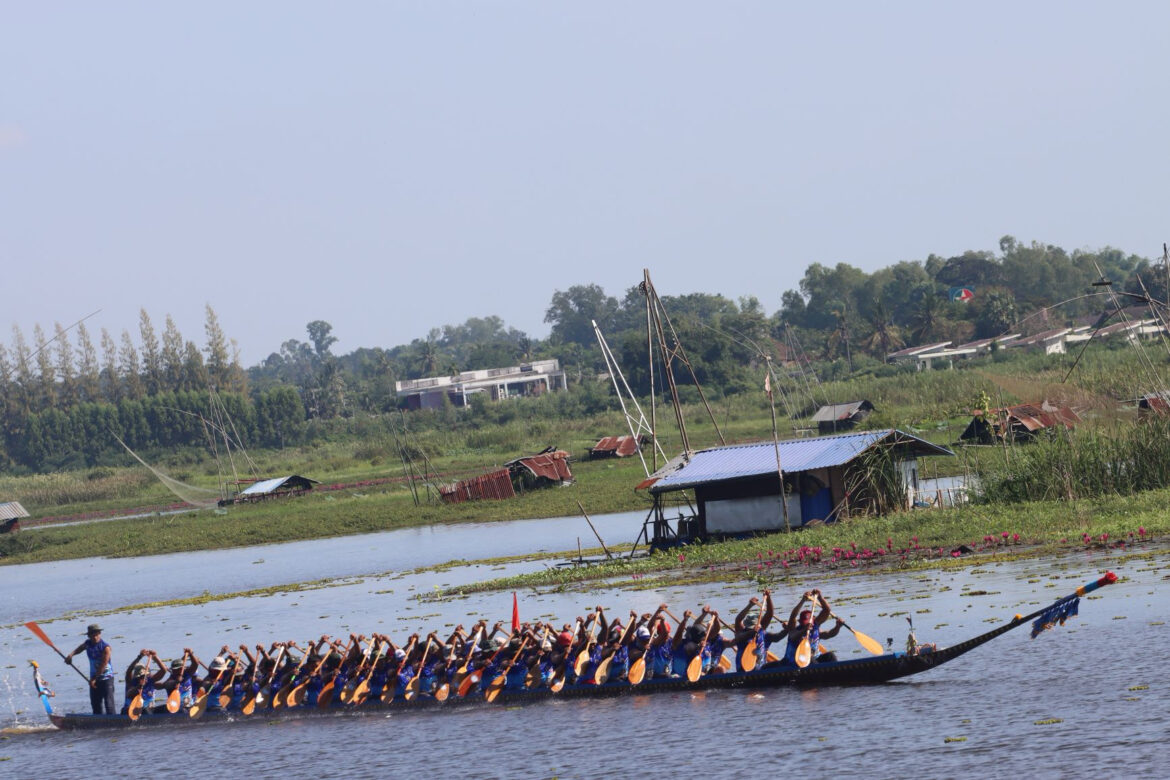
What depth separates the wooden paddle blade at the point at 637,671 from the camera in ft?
79.9

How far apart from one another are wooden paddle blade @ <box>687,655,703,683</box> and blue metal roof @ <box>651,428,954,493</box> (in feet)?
57.4

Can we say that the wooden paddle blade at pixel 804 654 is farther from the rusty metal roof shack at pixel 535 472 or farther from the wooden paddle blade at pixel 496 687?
the rusty metal roof shack at pixel 535 472

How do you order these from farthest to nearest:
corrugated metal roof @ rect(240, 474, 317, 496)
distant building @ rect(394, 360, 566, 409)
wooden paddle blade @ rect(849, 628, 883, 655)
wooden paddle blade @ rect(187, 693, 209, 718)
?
distant building @ rect(394, 360, 566, 409) → corrugated metal roof @ rect(240, 474, 317, 496) → wooden paddle blade @ rect(187, 693, 209, 718) → wooden paddle blade @ rect(849, 628, 883, 655)

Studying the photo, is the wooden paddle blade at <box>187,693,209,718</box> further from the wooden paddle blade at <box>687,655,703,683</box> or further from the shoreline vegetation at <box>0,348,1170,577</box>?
the shoreline vegetation at <box>0,348,1170,577</box>

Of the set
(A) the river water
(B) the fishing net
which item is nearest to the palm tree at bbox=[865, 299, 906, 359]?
(B) the fishing net

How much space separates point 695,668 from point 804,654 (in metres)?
2.10

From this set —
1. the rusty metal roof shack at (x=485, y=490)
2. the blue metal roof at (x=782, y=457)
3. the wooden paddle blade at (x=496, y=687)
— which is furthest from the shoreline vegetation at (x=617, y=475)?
the wooden paddle blade at (x=496, y=687)

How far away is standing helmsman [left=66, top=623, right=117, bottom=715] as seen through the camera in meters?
28.9

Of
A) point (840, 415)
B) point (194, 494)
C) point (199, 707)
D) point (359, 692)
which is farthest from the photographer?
point (194, 494)

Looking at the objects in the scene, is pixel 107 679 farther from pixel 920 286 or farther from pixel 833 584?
pixel 920 286

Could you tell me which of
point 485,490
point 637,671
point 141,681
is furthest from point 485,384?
point 637,671

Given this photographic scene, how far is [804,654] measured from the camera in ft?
74.3

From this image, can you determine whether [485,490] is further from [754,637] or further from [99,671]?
[754,637]

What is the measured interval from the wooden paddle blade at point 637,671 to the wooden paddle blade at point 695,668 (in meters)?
1.08
